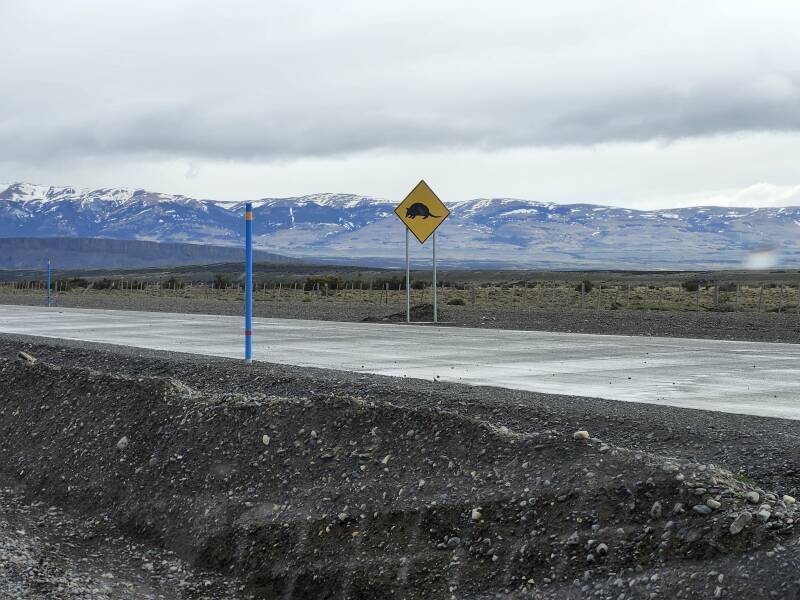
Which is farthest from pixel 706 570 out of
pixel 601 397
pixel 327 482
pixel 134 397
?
pixel 134 397

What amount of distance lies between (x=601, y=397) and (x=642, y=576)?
520cm

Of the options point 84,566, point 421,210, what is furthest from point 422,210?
point 84,566

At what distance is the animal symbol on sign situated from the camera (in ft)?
89.6

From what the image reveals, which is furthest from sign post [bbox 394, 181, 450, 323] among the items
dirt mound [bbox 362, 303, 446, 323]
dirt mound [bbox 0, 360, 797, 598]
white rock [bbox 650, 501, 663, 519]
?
white rock [bbox 650, 501, 663, 519]

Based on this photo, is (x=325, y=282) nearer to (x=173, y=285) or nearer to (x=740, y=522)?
(x=173, y=285)

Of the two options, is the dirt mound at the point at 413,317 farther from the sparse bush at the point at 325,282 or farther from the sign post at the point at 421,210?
the sparse bush at the point at 325,282

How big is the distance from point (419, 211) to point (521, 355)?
36.1ft

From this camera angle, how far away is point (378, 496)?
7727 mm

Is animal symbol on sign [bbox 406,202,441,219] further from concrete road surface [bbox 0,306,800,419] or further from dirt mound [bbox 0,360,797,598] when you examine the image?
dirt mound [bbox 0,360,797,598]

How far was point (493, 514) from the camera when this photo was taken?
23.1 ft

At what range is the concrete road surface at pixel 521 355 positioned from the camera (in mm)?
11898

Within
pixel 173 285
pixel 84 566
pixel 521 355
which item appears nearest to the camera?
pixel 84 566

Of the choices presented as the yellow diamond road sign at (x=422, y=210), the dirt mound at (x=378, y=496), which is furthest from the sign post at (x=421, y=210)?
the dirt mound at (x=378, y=496)

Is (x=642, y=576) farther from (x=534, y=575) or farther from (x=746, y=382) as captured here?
(x=746, y=382)
